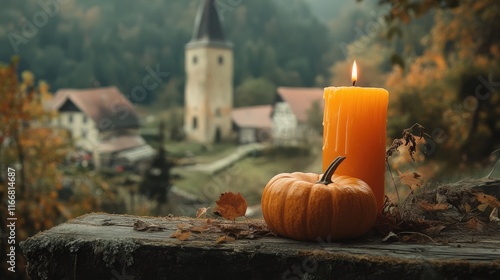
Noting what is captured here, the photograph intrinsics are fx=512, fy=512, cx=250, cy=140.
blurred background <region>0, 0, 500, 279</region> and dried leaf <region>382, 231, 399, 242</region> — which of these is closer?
dried leaf <region>382, 231, 399, 242</region>

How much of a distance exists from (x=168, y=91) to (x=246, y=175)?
63 cm

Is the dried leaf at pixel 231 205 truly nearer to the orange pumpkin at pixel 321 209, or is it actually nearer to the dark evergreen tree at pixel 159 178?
the orange pumpkin at pixel 321 209

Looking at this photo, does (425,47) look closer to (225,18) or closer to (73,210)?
(225,18)

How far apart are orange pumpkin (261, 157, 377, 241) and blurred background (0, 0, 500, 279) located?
1.92 metres

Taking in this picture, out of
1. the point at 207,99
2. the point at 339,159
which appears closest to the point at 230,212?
the point at 339,159

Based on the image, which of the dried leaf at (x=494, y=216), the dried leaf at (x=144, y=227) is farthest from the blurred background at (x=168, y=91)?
the dried leaf at (x=144, y=227)

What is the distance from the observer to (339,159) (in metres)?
0.78

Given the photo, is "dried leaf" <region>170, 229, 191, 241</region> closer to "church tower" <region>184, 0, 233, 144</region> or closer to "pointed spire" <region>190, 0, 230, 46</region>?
"church tower" <region>184, 0, 233, 144</region>

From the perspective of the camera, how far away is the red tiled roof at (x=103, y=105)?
282 cm

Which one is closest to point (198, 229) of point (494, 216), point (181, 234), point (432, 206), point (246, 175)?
point (181, 234)

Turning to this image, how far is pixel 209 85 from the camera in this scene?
2824 millimetres

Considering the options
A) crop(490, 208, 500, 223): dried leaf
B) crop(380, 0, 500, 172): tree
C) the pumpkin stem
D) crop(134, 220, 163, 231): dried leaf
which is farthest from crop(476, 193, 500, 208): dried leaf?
crop(380, 0, 500, 172): tree

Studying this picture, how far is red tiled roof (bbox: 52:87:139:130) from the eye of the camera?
2.82 meters

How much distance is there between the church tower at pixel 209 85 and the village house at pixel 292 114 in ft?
0.87
